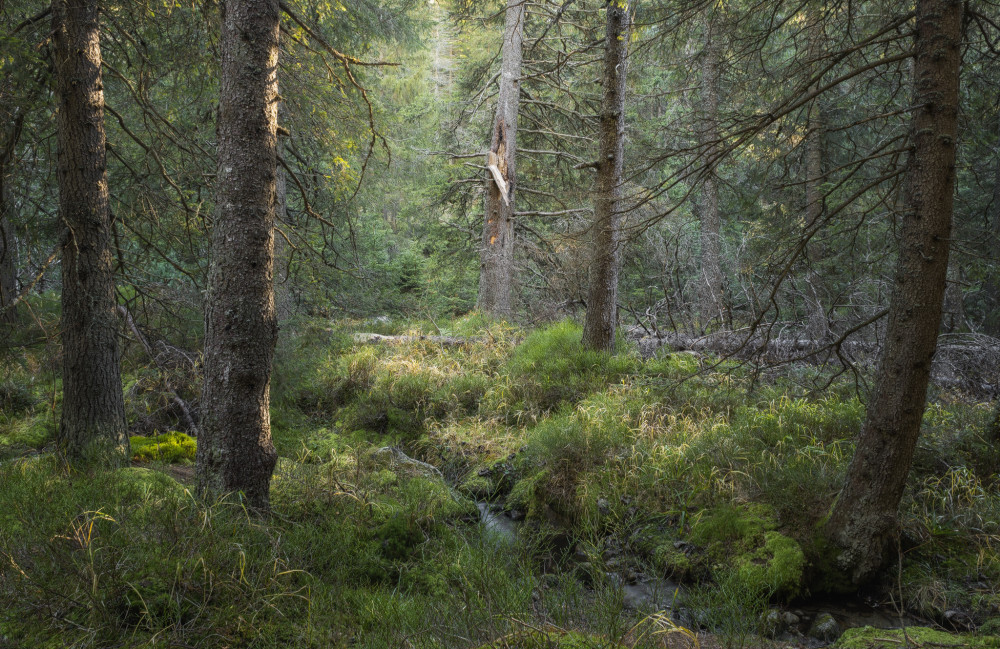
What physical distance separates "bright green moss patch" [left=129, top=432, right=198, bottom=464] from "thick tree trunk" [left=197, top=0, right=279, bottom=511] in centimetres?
238

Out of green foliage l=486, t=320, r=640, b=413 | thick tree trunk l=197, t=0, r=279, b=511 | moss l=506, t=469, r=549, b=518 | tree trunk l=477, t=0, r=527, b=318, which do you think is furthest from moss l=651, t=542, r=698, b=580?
tree trunk l=477, t=0, r=527, b=318

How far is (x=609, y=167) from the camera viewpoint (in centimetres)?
762

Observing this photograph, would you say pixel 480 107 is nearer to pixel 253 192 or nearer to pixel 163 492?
pixel 253 192

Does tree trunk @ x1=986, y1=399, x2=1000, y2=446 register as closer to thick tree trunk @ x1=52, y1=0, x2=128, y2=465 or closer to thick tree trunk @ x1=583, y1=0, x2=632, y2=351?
thick tree trunk @ x1=583, y1=0, x2=632, y2=351

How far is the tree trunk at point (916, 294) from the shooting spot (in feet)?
11.3

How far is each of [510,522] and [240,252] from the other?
3.66m

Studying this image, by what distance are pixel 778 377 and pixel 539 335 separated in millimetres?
3665

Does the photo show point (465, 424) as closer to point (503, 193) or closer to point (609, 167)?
point (609, 167)

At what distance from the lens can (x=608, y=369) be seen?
776cm

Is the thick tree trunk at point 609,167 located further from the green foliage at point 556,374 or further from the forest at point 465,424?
the green foliage at point 556,374

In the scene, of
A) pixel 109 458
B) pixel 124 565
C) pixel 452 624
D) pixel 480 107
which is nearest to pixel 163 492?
pixel 109 458

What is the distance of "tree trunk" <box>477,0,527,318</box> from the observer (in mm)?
12008

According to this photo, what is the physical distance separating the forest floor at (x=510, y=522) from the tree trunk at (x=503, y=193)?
404 centimetres

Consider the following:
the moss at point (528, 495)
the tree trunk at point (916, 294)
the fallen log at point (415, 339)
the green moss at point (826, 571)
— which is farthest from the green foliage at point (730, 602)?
the fallen log at point (415, 339)
